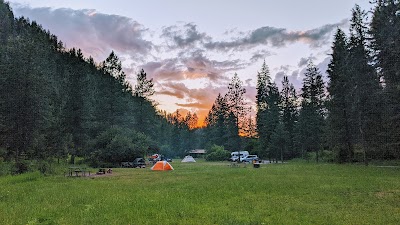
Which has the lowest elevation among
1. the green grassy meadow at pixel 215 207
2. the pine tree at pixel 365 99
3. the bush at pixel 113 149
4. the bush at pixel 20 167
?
the green grassy meadow at pixel 215 207

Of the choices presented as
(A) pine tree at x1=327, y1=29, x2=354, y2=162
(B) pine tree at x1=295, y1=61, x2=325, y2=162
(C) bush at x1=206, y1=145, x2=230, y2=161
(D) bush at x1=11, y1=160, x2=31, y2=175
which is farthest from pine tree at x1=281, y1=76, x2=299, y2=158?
(D) bush at x1=11, y1=160, x2=31, y2=175

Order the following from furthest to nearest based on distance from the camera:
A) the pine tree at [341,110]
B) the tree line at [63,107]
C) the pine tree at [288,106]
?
the pine tree at [288,106]
the pine tree at [341,110]
the tree line at [63,107]

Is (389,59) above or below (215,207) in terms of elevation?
above

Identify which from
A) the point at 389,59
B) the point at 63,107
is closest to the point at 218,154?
the point at 63,107

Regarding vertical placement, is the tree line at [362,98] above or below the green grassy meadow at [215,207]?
above

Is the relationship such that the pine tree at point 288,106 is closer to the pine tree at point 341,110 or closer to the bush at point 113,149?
the pine tree at point 341,110

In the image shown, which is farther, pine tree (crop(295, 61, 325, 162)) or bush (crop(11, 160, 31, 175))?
pine tree (crop(295, 61, 325, 162))

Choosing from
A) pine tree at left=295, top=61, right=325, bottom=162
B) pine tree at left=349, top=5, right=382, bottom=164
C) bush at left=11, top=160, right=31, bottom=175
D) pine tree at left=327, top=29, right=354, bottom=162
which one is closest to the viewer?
bush at left=11, top=160, right=31, bottom=175

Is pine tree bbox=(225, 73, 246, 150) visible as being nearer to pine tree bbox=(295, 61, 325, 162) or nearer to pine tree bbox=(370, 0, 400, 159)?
pine tree bbox=(295, 61, 325, 162)

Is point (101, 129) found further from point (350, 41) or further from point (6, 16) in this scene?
point (350, 41)

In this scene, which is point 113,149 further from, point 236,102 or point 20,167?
point 236,102

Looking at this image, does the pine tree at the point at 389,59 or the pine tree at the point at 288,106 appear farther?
the pine tree at the point at 288,106

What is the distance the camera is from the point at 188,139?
141 metres

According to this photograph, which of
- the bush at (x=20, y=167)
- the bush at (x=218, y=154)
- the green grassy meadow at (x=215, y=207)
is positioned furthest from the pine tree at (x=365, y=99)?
the bush at (x=218, y=154)
